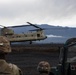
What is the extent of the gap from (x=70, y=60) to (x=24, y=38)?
5798 centimetres

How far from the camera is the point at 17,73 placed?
3.47m

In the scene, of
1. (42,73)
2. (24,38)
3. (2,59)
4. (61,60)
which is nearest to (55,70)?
(61,60)

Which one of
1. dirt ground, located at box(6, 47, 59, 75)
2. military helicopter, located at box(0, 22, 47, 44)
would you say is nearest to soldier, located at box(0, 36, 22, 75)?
dirt ground, located at box(6, 47, 59, 75)

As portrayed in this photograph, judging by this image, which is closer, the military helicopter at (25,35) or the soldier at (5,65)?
the soldier at (5,65)

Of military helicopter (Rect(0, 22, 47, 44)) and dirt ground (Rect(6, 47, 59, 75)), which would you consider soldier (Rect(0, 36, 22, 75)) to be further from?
military helicopter (Rect(0, 22, 47, 44))

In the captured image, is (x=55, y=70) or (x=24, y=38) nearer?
(x=55, y=70)

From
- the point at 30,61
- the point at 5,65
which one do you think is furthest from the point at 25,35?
the point at 5,65

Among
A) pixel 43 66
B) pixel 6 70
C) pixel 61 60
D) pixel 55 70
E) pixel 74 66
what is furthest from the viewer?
pixel 55 70

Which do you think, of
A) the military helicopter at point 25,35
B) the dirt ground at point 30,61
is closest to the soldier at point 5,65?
the dirt ground at point 30,61

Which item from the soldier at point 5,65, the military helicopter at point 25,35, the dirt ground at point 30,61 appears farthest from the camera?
the military helicopter at point 25,35

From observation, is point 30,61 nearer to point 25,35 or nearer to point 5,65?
point 5,65

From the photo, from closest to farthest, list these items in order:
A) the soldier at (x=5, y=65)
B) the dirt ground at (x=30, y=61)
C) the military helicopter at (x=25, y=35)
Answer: the soldier at (x=5, y=65)
the dirt ground at (x=30, y=61)
the military helicopter at (x=25, y=35)

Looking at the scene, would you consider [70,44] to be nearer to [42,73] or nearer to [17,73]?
[42,73]

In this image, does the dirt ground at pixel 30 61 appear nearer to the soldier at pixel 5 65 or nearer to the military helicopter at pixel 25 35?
the soldier at pixel 5 65
